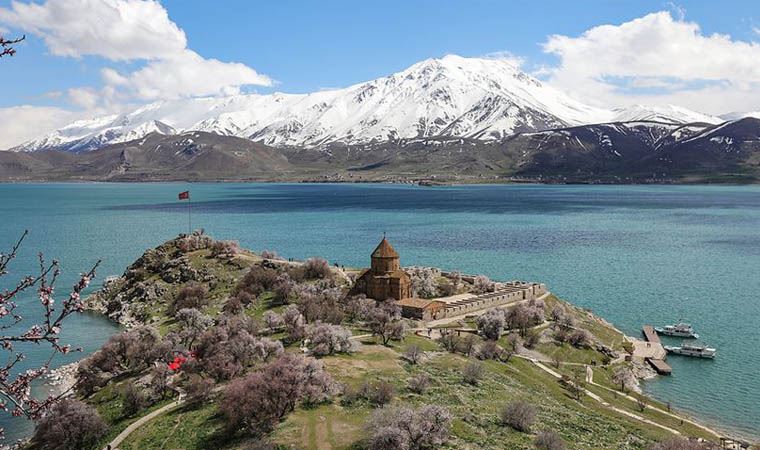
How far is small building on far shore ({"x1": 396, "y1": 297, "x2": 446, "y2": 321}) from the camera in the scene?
195 feet

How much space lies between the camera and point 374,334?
168ft

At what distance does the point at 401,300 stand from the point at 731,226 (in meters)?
137

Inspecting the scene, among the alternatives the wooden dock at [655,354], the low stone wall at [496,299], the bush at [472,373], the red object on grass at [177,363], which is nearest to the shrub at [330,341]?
the bush at [472,373]

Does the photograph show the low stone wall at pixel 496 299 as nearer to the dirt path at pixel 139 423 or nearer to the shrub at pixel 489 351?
the shrub at pixel 489 351

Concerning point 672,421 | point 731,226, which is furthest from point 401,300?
point 731,226

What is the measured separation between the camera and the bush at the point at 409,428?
27453mm

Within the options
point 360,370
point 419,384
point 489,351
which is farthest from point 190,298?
point 419,384

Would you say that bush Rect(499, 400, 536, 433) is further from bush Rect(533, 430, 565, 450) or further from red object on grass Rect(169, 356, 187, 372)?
red object on grass Rect(169, 356, 187, 372)

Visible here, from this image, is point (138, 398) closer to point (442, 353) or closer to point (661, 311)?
point (442, 353)

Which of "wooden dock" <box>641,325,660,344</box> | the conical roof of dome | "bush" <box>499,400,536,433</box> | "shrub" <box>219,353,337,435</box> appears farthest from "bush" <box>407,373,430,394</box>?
"wooden dock" <box>641,325,660,344</box>

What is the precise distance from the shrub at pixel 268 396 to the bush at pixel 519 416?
33.2ft

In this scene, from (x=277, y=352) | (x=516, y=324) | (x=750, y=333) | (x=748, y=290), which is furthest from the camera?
(x=748, y=290)

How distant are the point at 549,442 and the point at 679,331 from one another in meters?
42.0

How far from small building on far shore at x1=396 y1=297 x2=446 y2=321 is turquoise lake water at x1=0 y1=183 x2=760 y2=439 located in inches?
782
